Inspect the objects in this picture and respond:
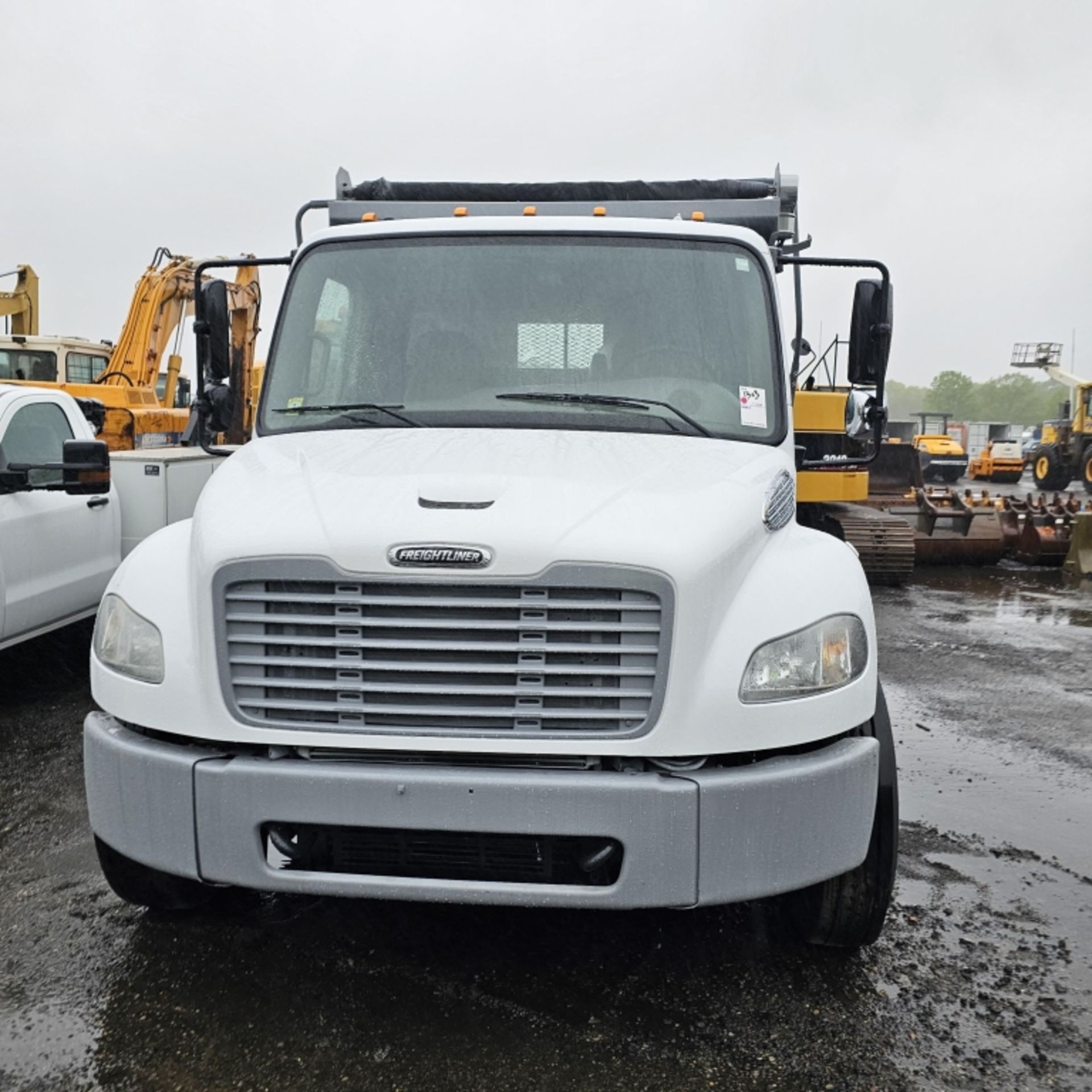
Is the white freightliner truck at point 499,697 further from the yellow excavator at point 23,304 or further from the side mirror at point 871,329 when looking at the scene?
the yellow excavator at point 23,304

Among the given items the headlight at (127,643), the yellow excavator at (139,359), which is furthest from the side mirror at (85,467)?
the yellow excavator at (139,359)

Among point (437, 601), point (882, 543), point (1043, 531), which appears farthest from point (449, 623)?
point (1043, 531)

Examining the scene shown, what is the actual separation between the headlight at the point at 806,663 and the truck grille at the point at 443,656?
0.28m

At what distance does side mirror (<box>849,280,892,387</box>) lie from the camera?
448 centimetres

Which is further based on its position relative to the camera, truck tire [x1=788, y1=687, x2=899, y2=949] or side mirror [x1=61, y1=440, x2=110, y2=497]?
side mirror [x1=61, y1=440, x2=110, y2=497]

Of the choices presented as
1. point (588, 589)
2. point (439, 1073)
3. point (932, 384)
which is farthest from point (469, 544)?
point (932, 384)

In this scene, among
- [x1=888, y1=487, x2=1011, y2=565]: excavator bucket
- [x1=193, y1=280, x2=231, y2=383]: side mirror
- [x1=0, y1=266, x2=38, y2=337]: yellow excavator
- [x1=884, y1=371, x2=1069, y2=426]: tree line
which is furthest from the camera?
[x1=884, y1=371, x2=1069, y2=426]: tree line

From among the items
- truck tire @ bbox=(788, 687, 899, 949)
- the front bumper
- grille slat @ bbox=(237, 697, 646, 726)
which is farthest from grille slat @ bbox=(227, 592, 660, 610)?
truck tire @ bbox=(788, 687, 899, 949)

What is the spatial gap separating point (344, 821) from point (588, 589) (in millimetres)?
869

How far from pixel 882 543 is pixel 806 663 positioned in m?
8.69

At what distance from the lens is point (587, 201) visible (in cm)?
611

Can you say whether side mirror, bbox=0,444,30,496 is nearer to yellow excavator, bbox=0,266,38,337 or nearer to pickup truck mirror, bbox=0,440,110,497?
pickup truck mirror, bbox=0,440,110,497

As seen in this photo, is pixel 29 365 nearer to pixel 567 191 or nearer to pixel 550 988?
pixel 567 191

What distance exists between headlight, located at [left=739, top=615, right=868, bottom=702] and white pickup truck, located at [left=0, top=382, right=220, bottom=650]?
4297 millimetres
